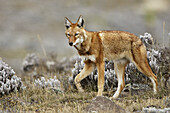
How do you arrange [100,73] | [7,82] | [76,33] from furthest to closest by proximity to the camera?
[7,82] < [100,73] < [76,33]

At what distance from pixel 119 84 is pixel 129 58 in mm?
693

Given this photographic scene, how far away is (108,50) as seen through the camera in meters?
7.37

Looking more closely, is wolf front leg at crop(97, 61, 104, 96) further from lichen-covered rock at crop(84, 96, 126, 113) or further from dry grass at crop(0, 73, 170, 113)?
lichen-covered rock at crop(84, 96, 126, 113)

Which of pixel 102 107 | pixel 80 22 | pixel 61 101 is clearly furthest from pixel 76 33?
pixel 102 107

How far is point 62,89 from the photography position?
8305 millimetres

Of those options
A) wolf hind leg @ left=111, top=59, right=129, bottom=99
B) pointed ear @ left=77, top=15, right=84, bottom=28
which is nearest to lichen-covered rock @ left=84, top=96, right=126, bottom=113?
wolf hind leg @ left=111, top=59, right=129, bottom=99

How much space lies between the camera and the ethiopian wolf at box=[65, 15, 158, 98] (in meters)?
7.09

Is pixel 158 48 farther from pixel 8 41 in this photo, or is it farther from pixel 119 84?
pixel 8 41

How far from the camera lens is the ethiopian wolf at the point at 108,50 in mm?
7094

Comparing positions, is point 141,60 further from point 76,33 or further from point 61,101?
point 61,101

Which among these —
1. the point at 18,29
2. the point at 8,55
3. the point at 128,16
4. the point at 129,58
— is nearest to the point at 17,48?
the point at 8,55

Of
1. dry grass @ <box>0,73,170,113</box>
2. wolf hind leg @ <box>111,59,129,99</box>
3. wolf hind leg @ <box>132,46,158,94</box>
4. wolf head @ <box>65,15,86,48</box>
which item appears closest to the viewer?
dry grass @ <box>0,73,170,113</box>

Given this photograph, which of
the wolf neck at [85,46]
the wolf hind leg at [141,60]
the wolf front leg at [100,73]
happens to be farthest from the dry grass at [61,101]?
the wolf neck at [85,46]

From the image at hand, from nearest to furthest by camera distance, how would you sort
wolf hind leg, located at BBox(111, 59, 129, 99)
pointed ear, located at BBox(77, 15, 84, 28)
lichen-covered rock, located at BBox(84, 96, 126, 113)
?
1. lichen-covered rock, located at BBox(84, 96, 126, 113)
2. pointed ear, located at BBox(77, 15, 84, 28)
3. wolf hind leg, located at BBox(111, 59, 129, 99)
